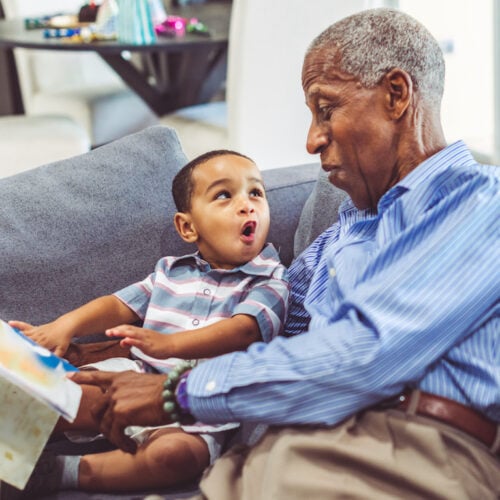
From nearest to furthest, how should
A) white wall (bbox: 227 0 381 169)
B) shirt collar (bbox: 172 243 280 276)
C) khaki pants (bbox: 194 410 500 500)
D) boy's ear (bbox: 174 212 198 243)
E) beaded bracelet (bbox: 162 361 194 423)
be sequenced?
khaki pants (bbox: 194 410 500 500)
beaded bracelet (bbox: 162 361 194 423)
shirt collar (bbox: 172 243 280 276)
boy's ear (bbox: 174 212 198 243)
white wall (bbox: 227 0 381 169)

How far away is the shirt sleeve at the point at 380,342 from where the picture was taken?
1.17 metres

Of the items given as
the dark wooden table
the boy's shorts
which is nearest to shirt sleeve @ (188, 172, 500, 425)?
the boy's shorts

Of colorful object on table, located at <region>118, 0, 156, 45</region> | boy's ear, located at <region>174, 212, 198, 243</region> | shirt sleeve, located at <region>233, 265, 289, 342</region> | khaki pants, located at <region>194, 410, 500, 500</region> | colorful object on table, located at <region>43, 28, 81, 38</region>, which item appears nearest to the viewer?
khaki pants, located at <region>194, 410, 500, 500</region>

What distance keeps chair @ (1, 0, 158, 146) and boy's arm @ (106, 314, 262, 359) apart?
3.13 meters

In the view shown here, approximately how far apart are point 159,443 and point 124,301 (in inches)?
15.4

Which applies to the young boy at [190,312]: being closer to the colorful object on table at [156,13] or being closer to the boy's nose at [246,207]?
the boy's nose at [246,207]

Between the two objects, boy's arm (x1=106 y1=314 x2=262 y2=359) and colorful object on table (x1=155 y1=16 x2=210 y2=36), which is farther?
colorful object on table (x1=155 y1=16 x2=210 y2=36)

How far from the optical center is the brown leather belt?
1186 mm

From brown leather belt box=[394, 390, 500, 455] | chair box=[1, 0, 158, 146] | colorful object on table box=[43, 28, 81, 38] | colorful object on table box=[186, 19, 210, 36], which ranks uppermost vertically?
colorful object on table box=[43, 28, 81, 38]

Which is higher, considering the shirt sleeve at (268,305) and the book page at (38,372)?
the book page at (38,372)

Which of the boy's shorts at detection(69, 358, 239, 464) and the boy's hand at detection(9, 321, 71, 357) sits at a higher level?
the boy's hand at detection(9, 321, 71, 357)

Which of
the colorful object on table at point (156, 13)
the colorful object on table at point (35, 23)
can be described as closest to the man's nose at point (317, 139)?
the colorful object on table at point (156, 13)

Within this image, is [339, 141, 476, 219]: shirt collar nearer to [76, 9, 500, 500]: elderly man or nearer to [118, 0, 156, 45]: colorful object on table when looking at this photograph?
[76, 9, 500, 500]: elderly man

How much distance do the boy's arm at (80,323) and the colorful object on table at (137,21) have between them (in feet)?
7.43
